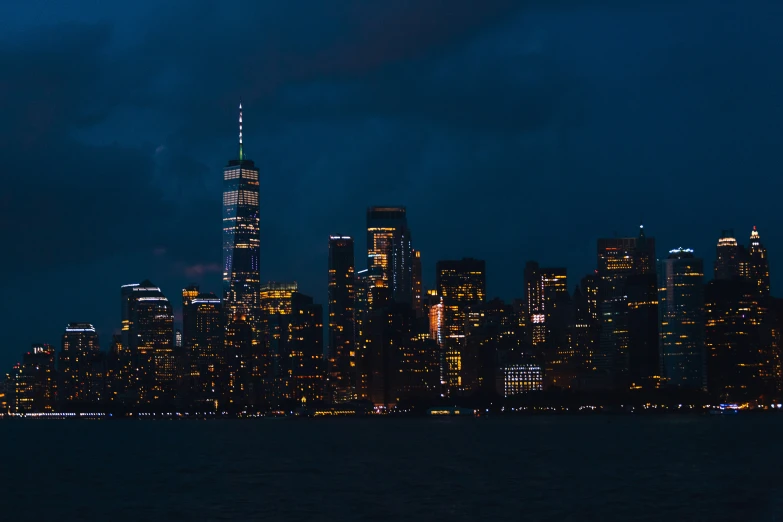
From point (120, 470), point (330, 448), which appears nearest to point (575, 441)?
point (330, 448)

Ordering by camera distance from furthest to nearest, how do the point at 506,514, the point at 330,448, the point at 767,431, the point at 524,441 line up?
1. the point at 767,431
2. the point at 524,441
3. the point at 330,448
4. the point at 506,514

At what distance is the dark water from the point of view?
2968 inches

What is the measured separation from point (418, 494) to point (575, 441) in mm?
85175

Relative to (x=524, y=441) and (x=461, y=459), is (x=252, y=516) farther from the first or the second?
(x=524, y=441)

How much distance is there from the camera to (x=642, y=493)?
85375mm

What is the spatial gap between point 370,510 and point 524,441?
9610 centimetres

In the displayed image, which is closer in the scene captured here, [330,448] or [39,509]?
[39,509]

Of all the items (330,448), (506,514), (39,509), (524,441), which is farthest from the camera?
(524,441)

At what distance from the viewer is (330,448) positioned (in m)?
157

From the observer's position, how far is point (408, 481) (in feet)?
319

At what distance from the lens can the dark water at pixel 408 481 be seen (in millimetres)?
75375

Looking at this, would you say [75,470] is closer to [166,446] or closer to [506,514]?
[166,446]

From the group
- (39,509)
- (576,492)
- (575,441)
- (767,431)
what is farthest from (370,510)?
(767,431)

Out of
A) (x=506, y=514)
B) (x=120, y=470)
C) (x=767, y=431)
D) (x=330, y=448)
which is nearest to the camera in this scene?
(x=506, y=514)
